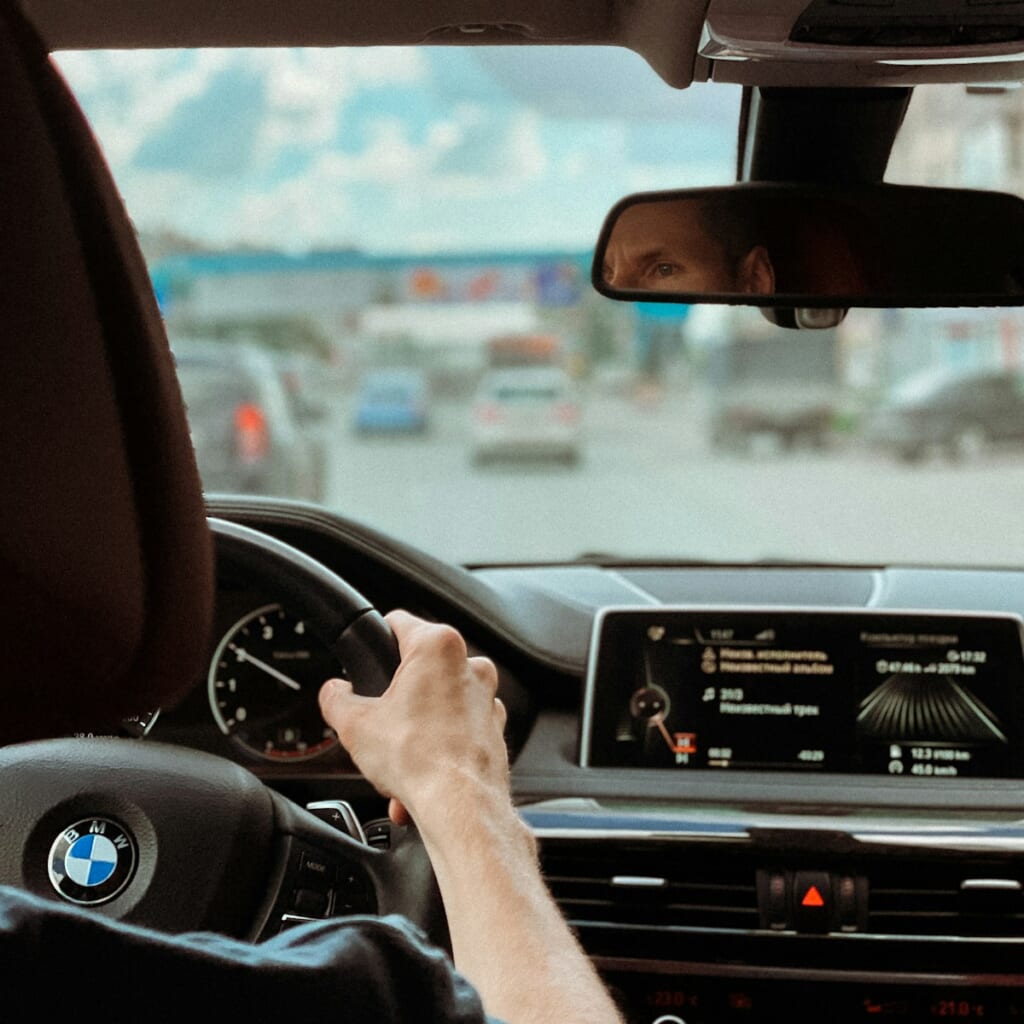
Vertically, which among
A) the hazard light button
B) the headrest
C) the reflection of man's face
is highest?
the reflection of man's face

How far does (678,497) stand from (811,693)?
A: 1367 centimetres

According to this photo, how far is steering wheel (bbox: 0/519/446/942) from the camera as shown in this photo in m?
1.98

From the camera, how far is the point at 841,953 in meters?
2.92

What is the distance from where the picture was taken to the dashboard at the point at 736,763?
291 centimetres

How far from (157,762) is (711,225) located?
53.6 inches

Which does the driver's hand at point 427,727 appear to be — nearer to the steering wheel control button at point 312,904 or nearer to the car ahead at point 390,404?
the steering wheel control button at point 312,904

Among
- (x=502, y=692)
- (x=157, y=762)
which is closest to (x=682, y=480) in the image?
(x=502, y=692)

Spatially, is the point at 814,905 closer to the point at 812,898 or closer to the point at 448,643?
the point at 812,898

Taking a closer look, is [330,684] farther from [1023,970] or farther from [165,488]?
[1023,970]

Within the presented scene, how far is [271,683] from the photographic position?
3.07 metres

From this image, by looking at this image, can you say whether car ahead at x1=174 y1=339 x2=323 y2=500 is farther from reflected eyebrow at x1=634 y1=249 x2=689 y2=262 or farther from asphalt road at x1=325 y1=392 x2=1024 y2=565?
reflected eyebrow at x1=634 y1=249 x2=689 y2=262

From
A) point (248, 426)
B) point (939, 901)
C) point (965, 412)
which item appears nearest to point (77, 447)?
point (939, 901)

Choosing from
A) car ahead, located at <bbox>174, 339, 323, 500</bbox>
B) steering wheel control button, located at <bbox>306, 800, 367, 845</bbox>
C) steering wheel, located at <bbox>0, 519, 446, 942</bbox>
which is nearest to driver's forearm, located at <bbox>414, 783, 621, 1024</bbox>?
steering wheel, located at <bbox>0, 519, 446, 942</bbox>

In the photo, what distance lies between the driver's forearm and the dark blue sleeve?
0.18 meters
